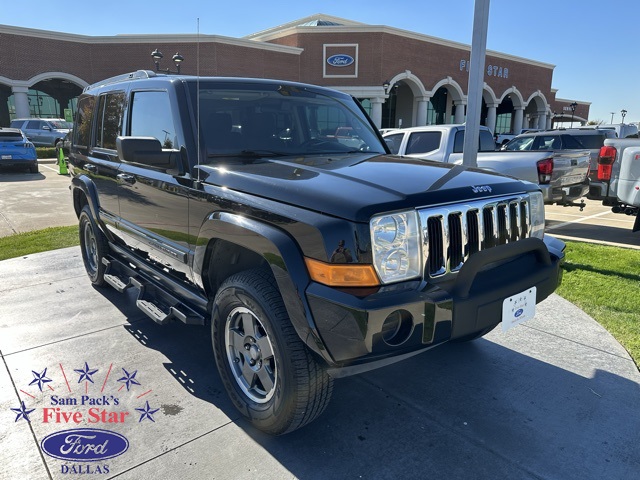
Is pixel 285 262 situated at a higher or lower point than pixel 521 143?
lower

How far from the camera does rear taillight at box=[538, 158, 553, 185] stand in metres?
8.21

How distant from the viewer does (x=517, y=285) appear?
2.48 m

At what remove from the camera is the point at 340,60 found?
35.0 meters

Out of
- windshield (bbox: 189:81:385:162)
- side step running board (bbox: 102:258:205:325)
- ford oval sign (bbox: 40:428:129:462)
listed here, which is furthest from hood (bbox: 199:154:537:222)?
ford oval sign (bbox: 40:428:129:462)

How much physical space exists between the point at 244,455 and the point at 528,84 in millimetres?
55153

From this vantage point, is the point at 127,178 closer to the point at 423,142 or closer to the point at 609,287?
the point at 609,287

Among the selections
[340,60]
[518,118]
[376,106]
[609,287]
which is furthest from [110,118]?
[518,118]

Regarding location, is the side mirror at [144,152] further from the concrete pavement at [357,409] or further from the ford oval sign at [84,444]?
the ford oval sign at [84,444]

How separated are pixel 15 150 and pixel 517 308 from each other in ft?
61.2

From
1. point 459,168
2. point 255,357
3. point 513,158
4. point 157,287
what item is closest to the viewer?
point 255,357

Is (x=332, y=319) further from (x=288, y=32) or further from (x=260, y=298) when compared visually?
(x=288, y=32)

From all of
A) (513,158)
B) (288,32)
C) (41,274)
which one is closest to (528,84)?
(288,32)

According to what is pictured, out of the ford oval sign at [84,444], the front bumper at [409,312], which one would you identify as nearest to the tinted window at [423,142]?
the front bumper at [409,312]

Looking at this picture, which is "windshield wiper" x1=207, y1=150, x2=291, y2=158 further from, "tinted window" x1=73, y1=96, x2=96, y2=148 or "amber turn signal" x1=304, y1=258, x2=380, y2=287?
"tinted window" x1=73, y1=96, x2=96, y2=148
